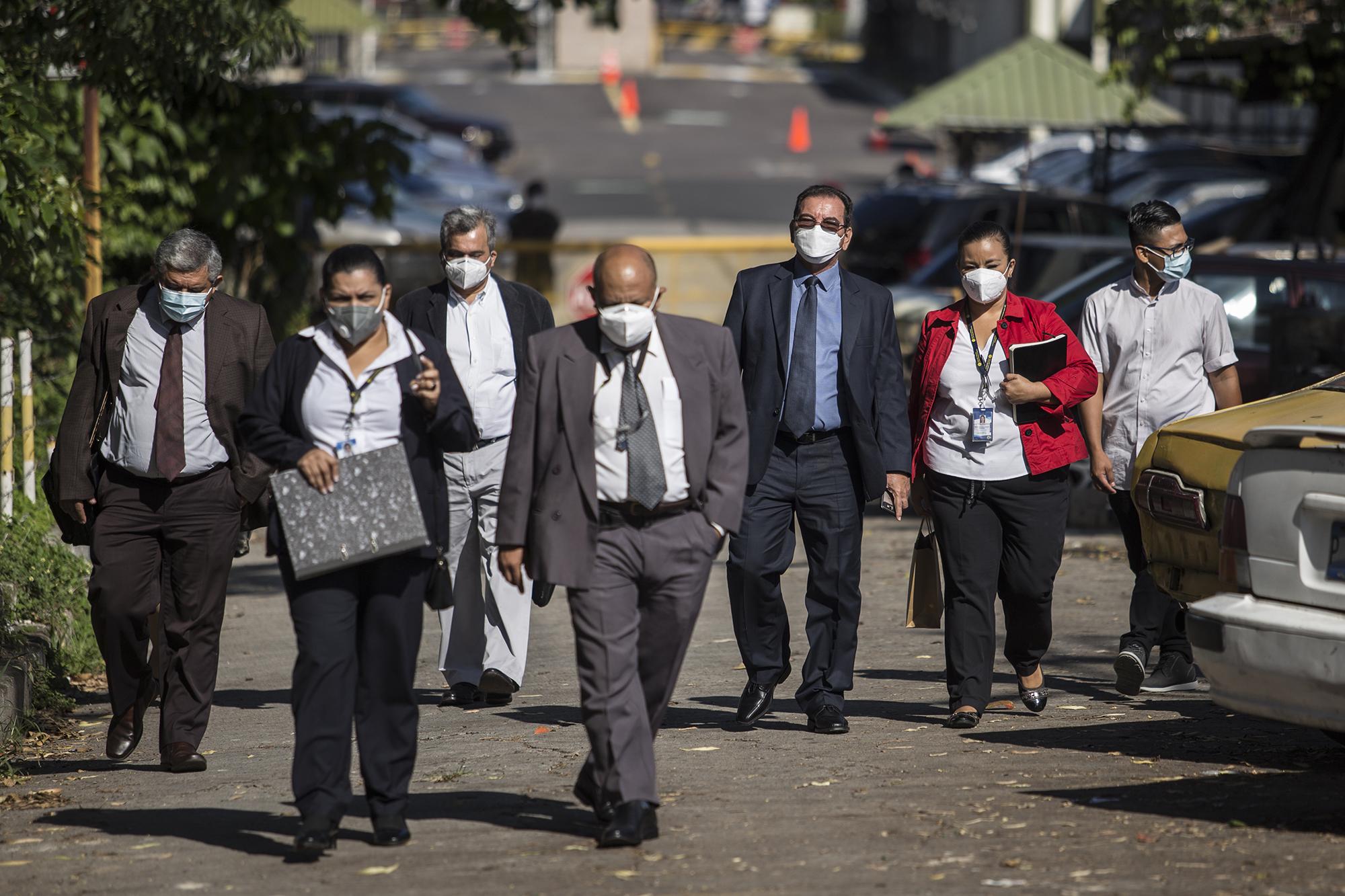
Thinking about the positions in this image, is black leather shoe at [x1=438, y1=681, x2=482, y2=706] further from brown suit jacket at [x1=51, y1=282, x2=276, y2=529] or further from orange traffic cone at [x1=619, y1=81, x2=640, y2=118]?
orange traffic cone at [x1=619, y1=81, x2=640, y2=118]

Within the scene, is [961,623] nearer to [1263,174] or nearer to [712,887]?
[712,887]

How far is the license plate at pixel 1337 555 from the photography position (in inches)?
215

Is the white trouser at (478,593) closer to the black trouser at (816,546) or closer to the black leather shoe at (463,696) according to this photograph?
the black leather shoe at (463,696)

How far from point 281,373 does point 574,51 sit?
62978mm

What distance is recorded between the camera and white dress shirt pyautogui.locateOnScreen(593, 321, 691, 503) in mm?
5629

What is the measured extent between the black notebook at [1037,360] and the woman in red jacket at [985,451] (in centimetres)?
3

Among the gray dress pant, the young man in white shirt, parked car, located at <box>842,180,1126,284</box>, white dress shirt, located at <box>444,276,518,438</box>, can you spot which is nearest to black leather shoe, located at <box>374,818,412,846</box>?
the gray dress pant

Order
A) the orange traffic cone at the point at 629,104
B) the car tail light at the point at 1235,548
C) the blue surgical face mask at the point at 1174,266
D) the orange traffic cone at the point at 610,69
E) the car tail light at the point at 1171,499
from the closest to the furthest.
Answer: the car tail light at the point at 1235,548
the car tail light at the point at 1171,499
the blue surgical face mask at the point at 1174,266
the orange traffic cone at the point at 629,104
the orange traffic cone at the point at 610,69

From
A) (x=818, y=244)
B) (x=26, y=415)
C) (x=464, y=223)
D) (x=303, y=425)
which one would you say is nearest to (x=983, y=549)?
(x=818, y=244)

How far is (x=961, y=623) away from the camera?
282 inches

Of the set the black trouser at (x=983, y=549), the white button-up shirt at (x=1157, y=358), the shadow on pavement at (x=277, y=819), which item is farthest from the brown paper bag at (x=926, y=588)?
the shadow on pavement at (x=277, y=819)

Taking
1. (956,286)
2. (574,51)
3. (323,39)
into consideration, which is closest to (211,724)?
(956,286)

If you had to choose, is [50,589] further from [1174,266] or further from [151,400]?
[1174,266]

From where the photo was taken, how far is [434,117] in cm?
4234
